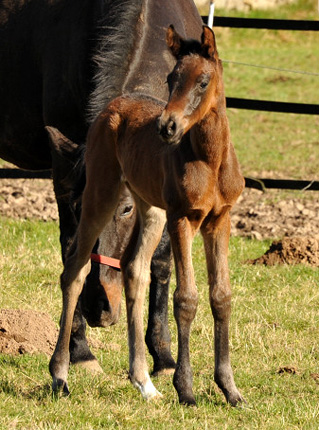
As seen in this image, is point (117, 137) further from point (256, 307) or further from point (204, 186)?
point (256, 307)

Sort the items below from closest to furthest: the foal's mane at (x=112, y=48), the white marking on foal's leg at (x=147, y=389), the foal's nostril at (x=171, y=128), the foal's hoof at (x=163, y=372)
A: the foal's nostril at (x=171, y=128), the white marking on foal's leg at (x=147, y=389), the foal's mane at (x=112, y=48), the foal's hoof at (x=163, y=372)

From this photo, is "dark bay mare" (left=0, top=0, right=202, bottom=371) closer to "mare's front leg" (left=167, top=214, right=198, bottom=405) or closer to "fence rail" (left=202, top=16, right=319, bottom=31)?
"mare's front leg" (left=167, top=214, right=198, bottom=405)

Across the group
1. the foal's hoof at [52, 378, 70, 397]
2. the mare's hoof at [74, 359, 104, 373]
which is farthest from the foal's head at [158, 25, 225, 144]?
the mare's hoof at [74, 359, 104, 373]

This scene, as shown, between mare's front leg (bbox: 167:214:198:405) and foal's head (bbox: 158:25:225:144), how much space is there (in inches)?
19.9

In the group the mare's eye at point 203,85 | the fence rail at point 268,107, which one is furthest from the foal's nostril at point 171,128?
the fence rail at point 268,107

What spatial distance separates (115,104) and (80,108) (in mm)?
891

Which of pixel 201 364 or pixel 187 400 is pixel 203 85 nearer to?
pixel 187 400

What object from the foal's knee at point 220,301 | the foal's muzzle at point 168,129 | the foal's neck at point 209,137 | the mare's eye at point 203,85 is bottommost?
the foal's knee at point 220,301

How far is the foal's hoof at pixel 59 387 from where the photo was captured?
14.6ft

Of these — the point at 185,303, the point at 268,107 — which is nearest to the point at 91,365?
the point at 185,303

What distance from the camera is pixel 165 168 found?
416cm

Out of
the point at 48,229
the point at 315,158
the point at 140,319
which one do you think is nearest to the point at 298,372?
the point at 140,319

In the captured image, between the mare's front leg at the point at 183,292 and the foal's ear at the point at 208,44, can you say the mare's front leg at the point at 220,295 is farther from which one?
the foal's ear at the point at 208,44

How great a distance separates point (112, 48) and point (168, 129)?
1771 millimetres
